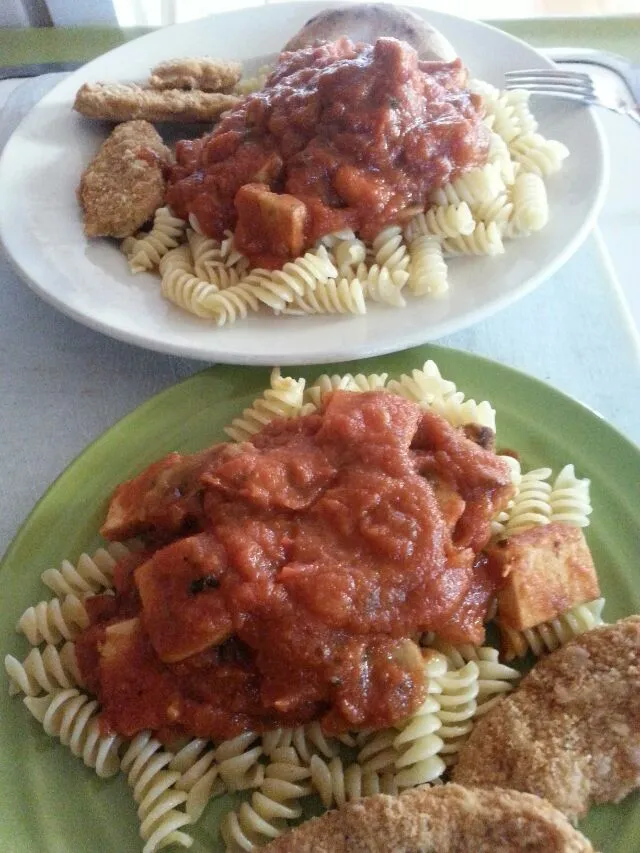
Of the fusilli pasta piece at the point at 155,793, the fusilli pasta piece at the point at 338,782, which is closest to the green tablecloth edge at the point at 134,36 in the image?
the fusilli pasta piece at the point at 155,793

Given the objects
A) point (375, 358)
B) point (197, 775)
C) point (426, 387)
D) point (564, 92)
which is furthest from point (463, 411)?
point (564, 92)

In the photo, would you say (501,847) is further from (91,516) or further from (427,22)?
(427,22)

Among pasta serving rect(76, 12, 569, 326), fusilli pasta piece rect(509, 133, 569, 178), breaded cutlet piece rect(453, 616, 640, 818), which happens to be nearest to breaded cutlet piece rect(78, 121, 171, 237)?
pasta serving rect(76, 12, 569, 326)

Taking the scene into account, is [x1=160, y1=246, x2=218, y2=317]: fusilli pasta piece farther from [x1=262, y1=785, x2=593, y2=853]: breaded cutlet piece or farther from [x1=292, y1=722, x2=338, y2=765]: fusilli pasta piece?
[x1=262, y1=785, x2=593, y2=853]: breaded cutlet piece

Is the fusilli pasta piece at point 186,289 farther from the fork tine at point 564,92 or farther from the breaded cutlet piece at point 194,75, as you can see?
the fork tine at point 564,92

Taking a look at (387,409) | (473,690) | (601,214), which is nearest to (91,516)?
(387,409)

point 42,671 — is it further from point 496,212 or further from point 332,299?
point 496,212
